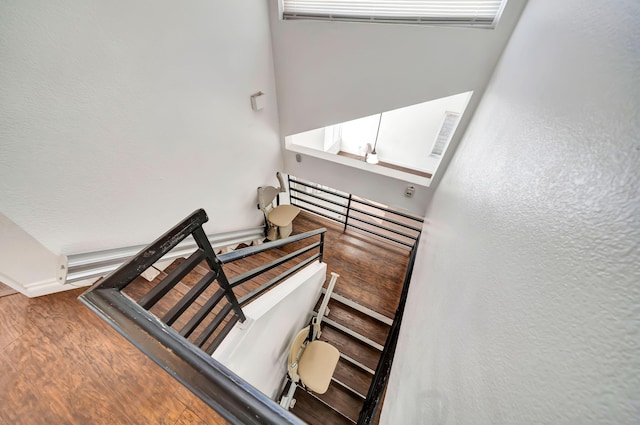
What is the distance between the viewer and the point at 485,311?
625 millimetres

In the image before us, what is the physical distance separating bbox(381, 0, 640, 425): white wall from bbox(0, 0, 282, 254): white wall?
75.6 inches

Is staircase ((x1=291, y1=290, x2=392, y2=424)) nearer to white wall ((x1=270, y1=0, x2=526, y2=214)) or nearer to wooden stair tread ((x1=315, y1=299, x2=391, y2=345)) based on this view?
Result: wooden stair tread ((x1=315, y1=299, x2=391, y2=345))

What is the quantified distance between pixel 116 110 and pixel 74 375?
4.70 ft

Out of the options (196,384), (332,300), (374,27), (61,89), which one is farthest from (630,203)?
(332,300)

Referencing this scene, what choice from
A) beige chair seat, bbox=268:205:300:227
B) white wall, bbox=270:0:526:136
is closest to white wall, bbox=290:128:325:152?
beige chair seat, bbox=268:205:300:227

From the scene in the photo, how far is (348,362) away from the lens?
2.67 meters

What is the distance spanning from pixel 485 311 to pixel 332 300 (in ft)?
8.43

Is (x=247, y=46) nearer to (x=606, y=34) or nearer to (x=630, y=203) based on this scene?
(x=606, y=34)

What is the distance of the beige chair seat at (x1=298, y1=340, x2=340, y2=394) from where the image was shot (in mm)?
2174

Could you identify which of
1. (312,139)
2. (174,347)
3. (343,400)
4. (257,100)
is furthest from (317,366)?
(312,139)

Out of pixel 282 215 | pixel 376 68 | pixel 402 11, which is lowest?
pixel 282 215

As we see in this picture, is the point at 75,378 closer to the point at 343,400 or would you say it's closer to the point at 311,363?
the point at 311,363

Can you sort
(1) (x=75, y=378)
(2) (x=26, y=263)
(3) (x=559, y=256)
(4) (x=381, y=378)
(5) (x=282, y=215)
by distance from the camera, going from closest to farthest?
(3) (x=559, y=256) → (1) (x=75, y=378) → (2) (x=26, y=263) → (4) (x=381, y=378) → (5) (x=282, y=215)

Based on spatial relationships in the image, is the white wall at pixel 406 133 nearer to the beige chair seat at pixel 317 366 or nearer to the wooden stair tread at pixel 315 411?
the beige chair seat at pixel 317 366
